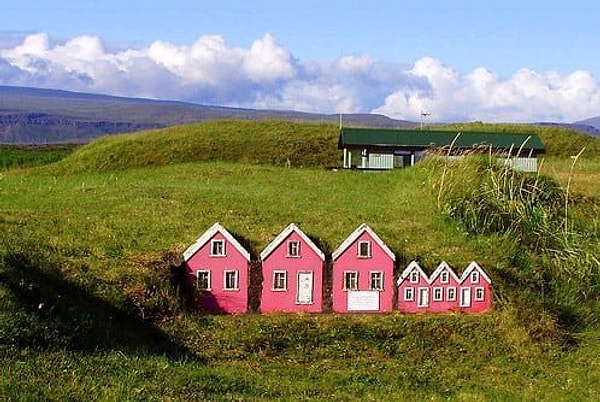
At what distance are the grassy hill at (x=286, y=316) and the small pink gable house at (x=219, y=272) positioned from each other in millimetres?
176

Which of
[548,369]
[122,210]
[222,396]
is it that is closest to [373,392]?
[222,396]

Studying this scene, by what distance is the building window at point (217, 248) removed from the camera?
25.7ft

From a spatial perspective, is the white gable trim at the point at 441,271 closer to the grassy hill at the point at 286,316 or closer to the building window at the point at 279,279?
the grassy hill at the point at 286,316

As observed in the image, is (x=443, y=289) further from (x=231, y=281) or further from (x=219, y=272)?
(x=219, y=272)

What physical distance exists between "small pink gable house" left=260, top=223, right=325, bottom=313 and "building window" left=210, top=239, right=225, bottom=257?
37 centimetres

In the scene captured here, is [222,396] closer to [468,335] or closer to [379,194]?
[468,335]

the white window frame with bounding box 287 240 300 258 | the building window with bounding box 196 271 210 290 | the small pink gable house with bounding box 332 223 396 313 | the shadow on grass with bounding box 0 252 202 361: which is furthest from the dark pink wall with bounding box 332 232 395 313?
the shadow on grass with bounding box 0 252 202 361

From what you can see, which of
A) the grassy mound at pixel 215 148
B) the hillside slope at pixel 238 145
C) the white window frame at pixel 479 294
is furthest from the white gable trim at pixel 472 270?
the hillside slope at pixel 238 145

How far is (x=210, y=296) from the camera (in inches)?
310

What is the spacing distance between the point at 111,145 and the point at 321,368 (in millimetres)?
16869

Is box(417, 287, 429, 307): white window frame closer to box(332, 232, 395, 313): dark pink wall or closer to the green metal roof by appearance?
box(332, 232, 395, 313): dark pink wall

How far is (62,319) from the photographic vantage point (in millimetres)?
6805

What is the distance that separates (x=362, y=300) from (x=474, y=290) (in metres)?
1.14

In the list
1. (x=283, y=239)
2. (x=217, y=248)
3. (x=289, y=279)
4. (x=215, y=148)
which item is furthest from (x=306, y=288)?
(x=215, y=148)
